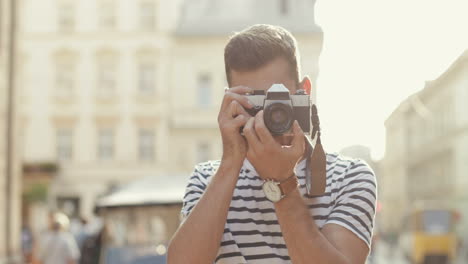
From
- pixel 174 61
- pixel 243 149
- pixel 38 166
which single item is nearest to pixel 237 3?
pixel 174 61

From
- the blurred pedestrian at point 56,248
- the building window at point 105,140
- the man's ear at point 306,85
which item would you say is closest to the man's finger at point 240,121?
the man's ear at point 306,85

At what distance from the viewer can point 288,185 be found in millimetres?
1990

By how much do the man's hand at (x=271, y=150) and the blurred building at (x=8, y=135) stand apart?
15185 millimetres

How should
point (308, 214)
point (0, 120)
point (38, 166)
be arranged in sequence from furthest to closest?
point (38, 166), point (0, 120), point (308, 214)

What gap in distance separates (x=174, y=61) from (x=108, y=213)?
31.1 m

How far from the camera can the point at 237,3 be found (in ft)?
124

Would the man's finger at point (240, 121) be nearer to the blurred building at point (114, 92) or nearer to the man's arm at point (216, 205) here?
the man's arm at point (216, 205)

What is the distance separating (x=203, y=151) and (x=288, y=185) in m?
39.9

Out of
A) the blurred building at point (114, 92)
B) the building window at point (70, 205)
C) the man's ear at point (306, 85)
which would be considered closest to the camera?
the man's ear at point (306, 85)

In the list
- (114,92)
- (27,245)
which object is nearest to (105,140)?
(114,92)

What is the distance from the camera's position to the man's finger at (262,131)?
6.28ft

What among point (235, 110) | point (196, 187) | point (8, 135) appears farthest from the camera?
point (8, 135)

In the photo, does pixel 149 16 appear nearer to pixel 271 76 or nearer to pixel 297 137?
pixel 271 76

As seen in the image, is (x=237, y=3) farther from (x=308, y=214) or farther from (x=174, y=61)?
(x=308, y=214)
